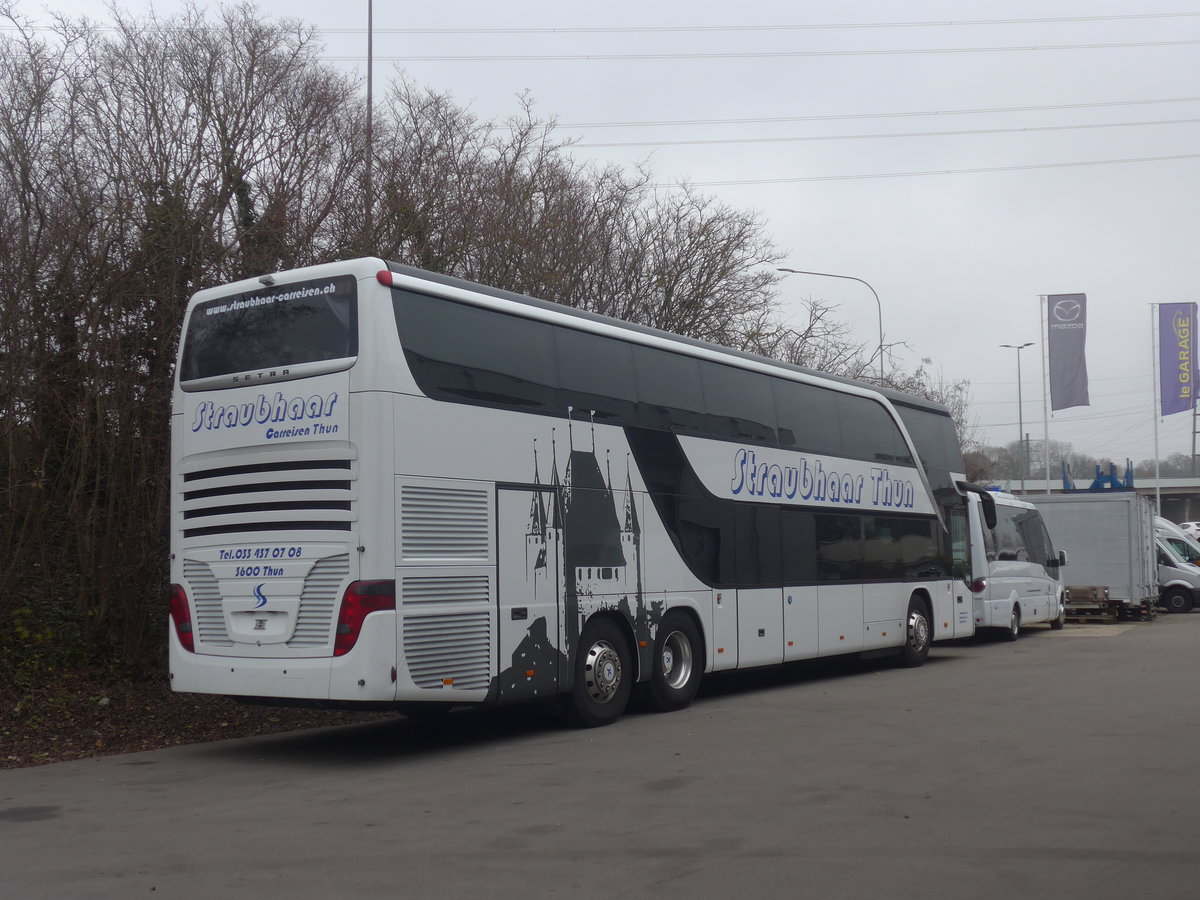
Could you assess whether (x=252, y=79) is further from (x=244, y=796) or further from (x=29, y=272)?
(x=244, y=796)

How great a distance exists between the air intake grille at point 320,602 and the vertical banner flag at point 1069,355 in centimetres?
3588

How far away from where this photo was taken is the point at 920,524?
19.0m

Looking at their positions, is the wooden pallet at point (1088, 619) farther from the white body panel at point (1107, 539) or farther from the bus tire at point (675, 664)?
the bus tire at point (675, 664)

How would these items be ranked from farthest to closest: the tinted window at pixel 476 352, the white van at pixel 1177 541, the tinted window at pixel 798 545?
1. the white van at pixel 1177 541
2. the tinted window at pixel 798 545
3. the tinted window at pixel 476 352

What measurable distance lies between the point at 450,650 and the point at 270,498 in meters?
1.95

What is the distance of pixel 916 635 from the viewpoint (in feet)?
62.1

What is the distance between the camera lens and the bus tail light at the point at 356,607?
31.6 ft

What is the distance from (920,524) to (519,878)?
1384cm

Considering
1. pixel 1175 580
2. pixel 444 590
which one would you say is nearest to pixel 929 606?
pixel 444 590

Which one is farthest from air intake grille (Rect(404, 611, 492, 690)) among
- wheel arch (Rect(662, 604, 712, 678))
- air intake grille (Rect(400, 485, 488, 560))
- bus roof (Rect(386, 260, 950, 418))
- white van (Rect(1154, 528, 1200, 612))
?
white van (Rect(1154, 528, 1200, 612))

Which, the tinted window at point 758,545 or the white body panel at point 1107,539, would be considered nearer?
the tinted window at point 758,545

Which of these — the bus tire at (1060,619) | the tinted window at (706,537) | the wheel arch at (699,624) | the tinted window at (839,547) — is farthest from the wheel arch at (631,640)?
the bus tire at (1060,619)

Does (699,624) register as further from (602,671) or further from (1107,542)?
(1107,542)

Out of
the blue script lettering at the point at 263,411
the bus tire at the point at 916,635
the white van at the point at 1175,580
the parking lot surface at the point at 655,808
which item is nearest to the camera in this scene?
the parking lot surface at the point at 655,808
